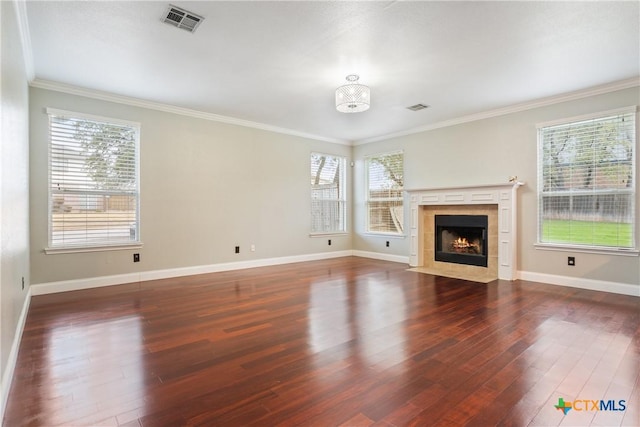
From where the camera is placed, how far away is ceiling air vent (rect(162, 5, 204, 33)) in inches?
105

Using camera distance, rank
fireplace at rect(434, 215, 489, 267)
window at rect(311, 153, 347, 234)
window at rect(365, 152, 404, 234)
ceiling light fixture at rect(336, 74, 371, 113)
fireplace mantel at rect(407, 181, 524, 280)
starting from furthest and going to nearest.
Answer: window at rect(311, 153, 347, 234) → window at rect(365, 152, 404, 234) → fireplace at rect(434, 215, 489, 267) → fireplace mantel at rect(407, 181, 524, 280) → ceiling light fixture at rect(336, 74, 371, 113)

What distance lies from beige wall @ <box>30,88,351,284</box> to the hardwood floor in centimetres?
88

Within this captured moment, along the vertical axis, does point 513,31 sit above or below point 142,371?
above

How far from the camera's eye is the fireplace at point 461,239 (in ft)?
18.1

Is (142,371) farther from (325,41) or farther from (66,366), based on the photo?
(325,41)

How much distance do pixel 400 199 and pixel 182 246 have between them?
14.0ft

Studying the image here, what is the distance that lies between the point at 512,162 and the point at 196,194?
509 cm

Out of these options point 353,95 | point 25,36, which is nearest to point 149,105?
point 25,36

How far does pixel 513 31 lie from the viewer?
2949 millimetres

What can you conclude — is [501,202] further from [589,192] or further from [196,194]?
[196,194]

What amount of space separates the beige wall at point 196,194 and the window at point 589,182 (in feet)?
13.7

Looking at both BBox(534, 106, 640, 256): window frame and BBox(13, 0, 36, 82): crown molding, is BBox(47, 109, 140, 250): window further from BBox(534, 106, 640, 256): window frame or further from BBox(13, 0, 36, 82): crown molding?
BBox(534, 106, 640, 256): window frame

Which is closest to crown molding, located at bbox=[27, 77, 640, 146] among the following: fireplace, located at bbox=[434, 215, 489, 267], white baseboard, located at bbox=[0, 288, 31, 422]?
fireplace, located at bbox=[434, 215, 489, 267]

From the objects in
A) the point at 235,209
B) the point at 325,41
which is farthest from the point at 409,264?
the point at 325,41
